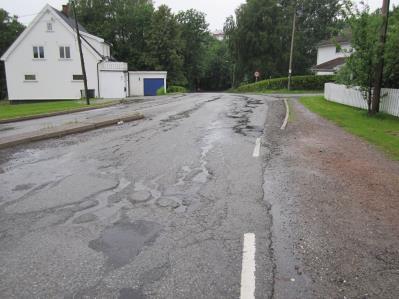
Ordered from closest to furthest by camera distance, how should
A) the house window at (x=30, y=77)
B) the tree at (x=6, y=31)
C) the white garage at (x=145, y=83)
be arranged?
the house window at (x=30, y=77) < the white garage at (x=145, y=83) < the tree at (x=6, y=31)

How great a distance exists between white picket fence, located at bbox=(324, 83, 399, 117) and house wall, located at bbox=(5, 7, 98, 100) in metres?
26.5

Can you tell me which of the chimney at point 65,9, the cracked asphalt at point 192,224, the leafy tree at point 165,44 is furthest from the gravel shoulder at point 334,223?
the leafy tree at point 165,44

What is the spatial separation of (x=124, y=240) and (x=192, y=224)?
3.15 ft

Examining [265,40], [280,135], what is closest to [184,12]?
[265,40]

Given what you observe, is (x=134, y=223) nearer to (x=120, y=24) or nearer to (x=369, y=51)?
(x=369, y=51)

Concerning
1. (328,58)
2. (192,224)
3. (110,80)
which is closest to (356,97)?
(192,224)

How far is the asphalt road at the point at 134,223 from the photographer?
3.64 metres

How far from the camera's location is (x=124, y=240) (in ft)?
15.0

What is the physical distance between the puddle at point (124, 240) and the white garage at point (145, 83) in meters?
46.7

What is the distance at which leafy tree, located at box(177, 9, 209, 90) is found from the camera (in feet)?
233

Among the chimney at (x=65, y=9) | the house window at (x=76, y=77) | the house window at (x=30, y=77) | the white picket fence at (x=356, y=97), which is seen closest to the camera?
the white picket fence at (x=356, y=97)

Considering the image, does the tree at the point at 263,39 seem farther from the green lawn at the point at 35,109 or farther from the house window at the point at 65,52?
the green lawn at the point at 35,109

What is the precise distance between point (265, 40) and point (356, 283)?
63.1 metres

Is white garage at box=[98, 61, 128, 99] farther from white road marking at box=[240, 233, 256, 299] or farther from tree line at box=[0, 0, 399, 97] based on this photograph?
white road marking at box=[240, 233, 256, 299]
